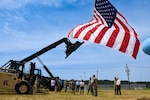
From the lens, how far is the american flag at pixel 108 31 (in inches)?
502

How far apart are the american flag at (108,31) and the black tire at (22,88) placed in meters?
13.1

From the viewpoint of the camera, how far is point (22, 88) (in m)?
26.1

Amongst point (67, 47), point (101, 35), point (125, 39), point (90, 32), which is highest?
point (67, 47)

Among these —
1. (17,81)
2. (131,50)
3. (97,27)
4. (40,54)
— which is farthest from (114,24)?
(40,54)

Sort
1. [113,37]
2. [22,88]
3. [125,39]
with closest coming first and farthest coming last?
1. [113,37]
2. [125,39]
3. [22,88]

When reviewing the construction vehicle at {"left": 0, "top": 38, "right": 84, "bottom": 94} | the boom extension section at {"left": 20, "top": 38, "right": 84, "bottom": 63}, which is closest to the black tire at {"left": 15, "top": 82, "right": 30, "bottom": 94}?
the construction vehicle at {"left": 0, "top": 38, "right": 84, "bottom": 94}

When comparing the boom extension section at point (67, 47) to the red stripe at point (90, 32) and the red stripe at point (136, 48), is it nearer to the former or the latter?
the red stripe at point (90, 32)

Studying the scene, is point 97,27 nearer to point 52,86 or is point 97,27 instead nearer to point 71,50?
point 71,50

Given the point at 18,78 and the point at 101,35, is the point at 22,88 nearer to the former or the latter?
the point at 18,78

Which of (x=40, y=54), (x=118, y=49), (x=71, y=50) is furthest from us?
(x=40, y=54)

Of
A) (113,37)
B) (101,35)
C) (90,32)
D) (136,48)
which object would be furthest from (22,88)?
(136,48)

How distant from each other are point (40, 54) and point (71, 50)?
15.7ft

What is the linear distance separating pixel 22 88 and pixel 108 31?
1423 cm

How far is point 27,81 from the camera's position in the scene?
26.6 metres
